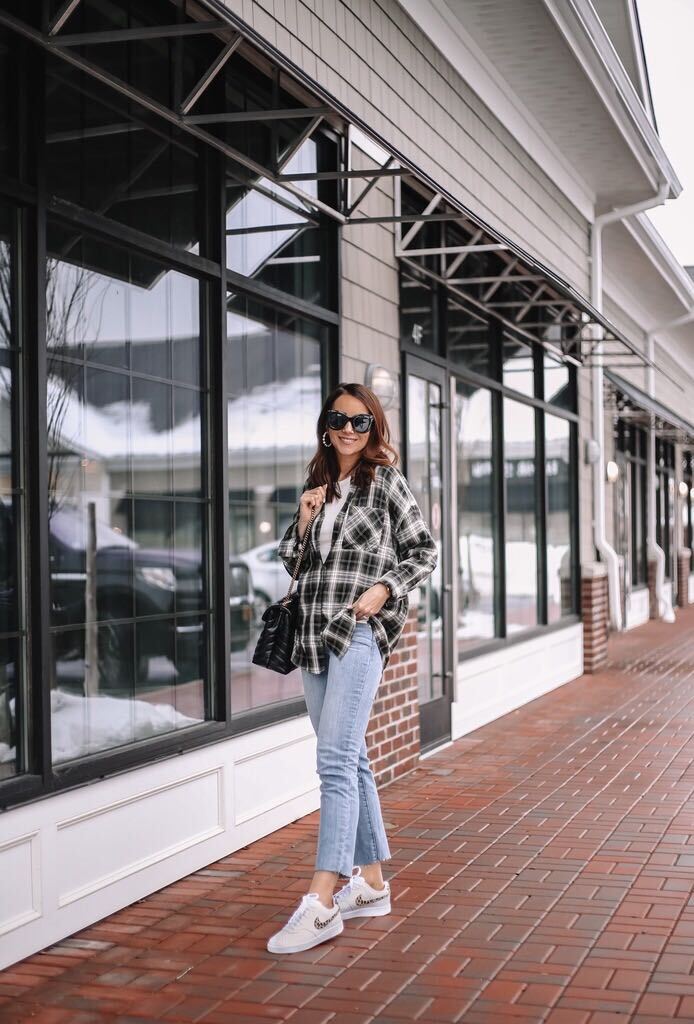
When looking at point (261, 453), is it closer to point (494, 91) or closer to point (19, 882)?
point (19, 882)

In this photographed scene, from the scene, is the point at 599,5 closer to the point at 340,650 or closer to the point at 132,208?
the point at 132,208

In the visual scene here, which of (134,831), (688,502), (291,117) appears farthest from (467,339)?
(688,502)

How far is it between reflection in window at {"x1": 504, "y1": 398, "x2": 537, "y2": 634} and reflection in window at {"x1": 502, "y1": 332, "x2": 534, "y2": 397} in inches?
5.8

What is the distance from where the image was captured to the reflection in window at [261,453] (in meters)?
5.34

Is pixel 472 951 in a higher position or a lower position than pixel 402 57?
lower

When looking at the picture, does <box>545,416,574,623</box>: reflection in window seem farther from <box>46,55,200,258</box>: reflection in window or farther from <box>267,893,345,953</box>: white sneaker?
<box>267,893,345,953</box>: white sneaker

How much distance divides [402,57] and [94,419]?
340 cm

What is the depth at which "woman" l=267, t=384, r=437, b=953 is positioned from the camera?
385cm

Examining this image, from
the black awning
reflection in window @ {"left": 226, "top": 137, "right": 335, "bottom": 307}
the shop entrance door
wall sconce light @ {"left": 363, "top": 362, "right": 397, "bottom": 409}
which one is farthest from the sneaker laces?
the black awning

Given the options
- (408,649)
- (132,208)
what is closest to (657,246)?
(408,649)

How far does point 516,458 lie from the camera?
9.51m

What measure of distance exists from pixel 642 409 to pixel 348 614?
12.1 meters

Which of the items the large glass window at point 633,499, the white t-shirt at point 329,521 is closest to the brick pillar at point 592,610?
the large glass window at point 633,499

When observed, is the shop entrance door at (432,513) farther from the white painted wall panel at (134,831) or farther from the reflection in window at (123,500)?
the white painted wall panel at (134,831)
